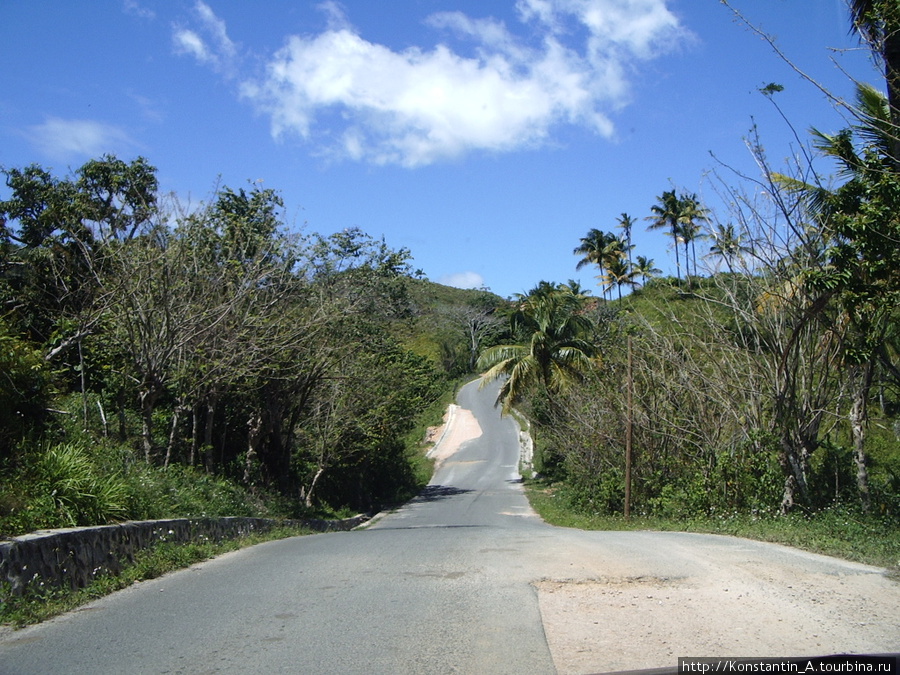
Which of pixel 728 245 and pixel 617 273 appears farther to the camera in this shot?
pixel 617 273

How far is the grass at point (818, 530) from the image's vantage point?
32.0ft

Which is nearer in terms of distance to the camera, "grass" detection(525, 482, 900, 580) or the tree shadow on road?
"grass" detection(525, 482, 900, 580)

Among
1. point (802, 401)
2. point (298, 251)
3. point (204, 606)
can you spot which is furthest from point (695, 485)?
point (204, 606)

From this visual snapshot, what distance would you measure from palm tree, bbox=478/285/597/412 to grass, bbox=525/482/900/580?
1304 cm

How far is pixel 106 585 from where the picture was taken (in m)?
7.87

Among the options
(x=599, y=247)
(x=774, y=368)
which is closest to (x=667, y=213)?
(x=599, y=247)

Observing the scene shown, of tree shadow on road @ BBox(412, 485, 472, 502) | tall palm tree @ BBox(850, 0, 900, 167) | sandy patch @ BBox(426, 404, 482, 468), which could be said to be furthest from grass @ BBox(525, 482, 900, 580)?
sandy patch @ BBox(426, 404, 482, 468)

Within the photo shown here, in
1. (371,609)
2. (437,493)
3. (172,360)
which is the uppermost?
(172,360)

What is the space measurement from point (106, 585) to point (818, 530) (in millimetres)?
10468

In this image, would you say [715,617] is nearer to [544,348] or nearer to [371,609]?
[371,609]

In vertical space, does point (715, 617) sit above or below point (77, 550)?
below

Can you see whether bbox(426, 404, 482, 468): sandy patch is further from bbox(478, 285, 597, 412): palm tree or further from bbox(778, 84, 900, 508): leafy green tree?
bbox(778, 84, 900, 508): leafy green tree

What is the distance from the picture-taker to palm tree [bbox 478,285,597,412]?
3350 centimetres

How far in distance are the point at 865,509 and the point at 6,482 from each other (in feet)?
45.8
